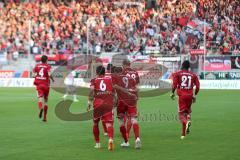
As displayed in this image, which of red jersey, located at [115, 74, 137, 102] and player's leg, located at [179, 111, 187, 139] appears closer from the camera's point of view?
red jersey, located at [115, 74, 137, 102]

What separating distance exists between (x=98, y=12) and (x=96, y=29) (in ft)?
7.15

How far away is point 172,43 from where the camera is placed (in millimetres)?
44281

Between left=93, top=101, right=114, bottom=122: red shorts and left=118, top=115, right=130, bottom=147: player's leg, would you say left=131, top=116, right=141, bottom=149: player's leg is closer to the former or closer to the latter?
left=118, top=115, right=130, bottom=147: player's leg

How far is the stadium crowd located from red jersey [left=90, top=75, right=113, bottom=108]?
27.8 meters

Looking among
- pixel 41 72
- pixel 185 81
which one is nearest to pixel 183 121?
pixel 185 81

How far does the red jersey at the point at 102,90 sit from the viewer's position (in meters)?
14.9

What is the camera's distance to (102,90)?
1491cm

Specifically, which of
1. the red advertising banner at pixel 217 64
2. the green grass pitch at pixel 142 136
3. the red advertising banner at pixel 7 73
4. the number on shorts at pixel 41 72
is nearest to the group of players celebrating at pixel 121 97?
the green grass pitch at pixel 142 136

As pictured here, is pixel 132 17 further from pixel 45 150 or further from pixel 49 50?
pixel 45 150

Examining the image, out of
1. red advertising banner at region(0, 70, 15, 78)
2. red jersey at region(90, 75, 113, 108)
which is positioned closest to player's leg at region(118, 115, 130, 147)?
red jersey at region(90, 75, 113, 108)

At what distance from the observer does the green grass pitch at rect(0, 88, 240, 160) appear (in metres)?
14.2

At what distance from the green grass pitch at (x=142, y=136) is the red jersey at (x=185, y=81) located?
1.36m

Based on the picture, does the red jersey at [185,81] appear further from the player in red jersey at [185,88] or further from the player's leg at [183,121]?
the player's leg at [183,121]

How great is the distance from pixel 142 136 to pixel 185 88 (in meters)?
1.81
